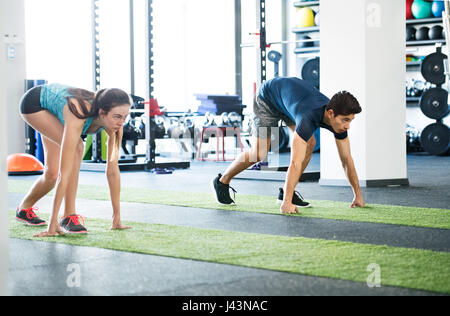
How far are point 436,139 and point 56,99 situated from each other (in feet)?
22.7

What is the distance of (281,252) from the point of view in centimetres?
267

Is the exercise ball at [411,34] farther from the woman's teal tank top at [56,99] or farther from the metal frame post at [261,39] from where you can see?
the woman's teal tank top at [56,99]

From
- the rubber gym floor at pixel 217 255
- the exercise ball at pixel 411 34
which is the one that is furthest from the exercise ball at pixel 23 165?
the exercise ball at pixel 411 34

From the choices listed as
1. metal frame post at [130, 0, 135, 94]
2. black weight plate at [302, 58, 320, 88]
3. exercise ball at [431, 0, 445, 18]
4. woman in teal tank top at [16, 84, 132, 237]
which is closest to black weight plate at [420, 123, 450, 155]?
exercise ball at [431, 0, 445, 18]

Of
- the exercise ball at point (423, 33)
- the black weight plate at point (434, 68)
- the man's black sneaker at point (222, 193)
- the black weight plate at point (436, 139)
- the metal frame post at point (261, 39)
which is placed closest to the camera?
the man's black sneaker at point (222, 193)

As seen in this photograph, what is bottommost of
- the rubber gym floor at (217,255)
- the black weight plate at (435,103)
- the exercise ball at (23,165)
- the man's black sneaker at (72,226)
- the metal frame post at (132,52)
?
the rubber gym floor at (217,255)

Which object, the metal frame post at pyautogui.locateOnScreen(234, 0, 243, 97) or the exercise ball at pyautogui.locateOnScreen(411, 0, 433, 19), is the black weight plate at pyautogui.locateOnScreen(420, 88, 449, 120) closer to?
the exercise ball at pyautogui.locateOnScreen(411, 0, 433, 19)

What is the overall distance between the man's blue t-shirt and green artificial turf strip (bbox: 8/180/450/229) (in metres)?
0.48

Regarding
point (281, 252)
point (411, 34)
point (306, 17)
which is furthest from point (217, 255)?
point (306, 17)

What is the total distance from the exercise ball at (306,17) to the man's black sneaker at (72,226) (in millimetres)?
8018

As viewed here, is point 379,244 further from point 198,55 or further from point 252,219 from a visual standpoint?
point 198,55

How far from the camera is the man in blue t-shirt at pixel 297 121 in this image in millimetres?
3625

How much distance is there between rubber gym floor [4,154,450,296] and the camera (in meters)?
2.10
